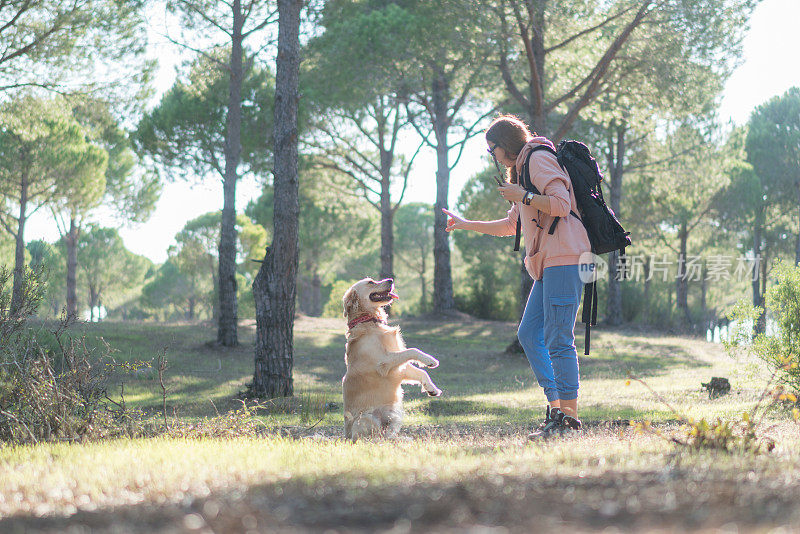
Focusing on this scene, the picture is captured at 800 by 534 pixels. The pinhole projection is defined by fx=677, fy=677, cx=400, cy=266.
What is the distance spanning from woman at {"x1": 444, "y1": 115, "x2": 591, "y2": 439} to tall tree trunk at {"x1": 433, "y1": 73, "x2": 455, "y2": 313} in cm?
1661

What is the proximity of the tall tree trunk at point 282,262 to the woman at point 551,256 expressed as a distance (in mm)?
4604

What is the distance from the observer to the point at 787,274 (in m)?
6.87

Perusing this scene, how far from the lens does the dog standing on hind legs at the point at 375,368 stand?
4.96m

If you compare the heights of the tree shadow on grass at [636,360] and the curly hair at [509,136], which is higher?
the curly hair at [509,136]

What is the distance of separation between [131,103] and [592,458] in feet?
A: 50.4

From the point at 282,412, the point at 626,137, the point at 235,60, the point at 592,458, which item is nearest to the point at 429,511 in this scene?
the point at 592,458

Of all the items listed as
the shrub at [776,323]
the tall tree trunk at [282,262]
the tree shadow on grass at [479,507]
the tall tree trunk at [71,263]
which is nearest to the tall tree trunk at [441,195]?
the tall tree trunk at [282,262]

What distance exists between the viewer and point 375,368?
5.00 meters

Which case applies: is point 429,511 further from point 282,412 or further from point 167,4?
point 167,4

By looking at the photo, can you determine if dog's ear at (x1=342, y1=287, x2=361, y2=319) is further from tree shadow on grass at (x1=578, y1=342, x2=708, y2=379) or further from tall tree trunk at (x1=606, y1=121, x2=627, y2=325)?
tall tree trunk at (x1=606, y1=121, x2=627, y2=325)

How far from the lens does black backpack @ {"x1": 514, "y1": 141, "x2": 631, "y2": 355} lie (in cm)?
446

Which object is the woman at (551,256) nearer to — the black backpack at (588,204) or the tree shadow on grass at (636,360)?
the black backpack at (588,204)

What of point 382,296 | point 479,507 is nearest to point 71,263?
point 382,296

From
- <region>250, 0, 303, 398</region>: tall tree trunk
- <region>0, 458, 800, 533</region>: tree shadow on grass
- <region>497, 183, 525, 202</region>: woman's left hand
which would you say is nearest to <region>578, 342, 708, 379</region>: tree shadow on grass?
<region>250, 0, 303, 398</region>: tall tree trunk
